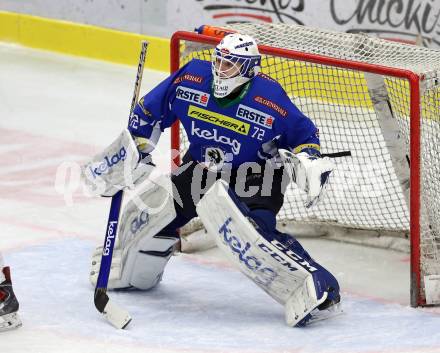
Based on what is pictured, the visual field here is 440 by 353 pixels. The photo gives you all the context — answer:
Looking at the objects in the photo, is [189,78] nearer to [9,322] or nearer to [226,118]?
[226,118]

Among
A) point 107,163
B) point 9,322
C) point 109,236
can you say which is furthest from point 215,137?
point 9,322

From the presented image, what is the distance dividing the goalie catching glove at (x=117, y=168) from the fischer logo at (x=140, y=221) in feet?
0.49

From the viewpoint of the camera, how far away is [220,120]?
5.09m

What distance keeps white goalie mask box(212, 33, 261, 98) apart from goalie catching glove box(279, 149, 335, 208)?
33 cm

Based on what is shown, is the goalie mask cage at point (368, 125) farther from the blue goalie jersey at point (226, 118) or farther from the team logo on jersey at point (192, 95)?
the team logo on jersey at point (192, 95)

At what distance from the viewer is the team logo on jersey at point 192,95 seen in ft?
16.8

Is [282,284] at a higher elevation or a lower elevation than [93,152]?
higher

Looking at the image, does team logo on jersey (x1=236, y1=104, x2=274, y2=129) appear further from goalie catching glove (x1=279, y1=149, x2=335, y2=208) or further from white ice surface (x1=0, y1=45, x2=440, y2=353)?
white ice surface (x1=0, y1=45, x2=440, y2=353)

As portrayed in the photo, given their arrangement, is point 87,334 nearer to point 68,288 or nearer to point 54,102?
point 68,288

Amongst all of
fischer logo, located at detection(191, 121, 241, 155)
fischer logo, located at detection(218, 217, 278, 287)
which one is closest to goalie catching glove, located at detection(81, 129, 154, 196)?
fischer logo, located at detection(191, 121, 241, 155)

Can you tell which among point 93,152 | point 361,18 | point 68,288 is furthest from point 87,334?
point 361,18

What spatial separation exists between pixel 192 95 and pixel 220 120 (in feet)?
0.52

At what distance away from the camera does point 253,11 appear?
8.96 metres

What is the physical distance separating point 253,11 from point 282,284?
4215 millimetres
